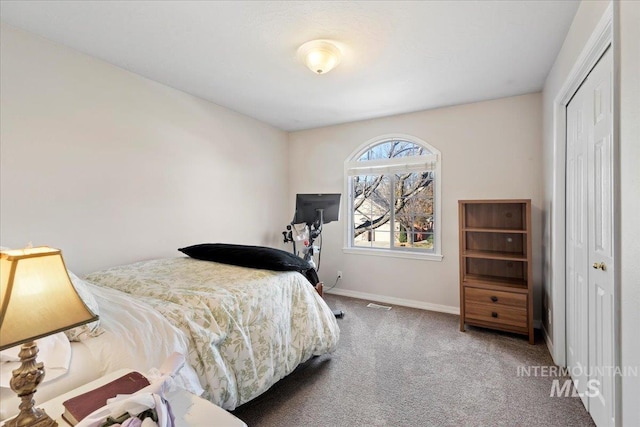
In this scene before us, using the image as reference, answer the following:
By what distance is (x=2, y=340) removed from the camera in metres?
0.67

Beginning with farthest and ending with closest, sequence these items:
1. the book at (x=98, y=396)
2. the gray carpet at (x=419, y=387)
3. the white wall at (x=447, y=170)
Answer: the white wall at (x=447, y=170), the gray carpet at (x=419, y=387), the book at (x=98, y=396)

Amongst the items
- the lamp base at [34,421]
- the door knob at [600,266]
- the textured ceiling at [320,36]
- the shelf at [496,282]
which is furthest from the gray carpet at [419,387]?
the textured ceiling at [320,36]

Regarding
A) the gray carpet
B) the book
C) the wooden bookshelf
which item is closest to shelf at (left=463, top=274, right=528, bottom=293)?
the wooden bookshelf

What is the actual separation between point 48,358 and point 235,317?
86 cm

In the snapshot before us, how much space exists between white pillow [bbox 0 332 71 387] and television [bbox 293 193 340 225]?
2.84 m

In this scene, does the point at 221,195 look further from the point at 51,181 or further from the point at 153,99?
the point at 51,181

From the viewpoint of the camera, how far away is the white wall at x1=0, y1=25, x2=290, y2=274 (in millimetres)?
2141

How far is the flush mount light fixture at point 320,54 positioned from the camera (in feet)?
7.38

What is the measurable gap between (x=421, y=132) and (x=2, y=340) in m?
3.95

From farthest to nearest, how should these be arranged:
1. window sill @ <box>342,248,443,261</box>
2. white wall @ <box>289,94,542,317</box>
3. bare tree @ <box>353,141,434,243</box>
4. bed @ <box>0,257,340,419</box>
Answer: bare tree @ <box>353,141,434,243</box> → window sill @ <box>342,248,443,261</box> → white wall @ <box>289,94,542,317</box> → bed @ <box>0,257,340,419</box>

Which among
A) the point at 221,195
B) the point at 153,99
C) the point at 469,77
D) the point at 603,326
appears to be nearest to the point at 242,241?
the point at 221,195

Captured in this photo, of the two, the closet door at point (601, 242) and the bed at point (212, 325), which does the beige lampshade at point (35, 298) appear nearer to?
the bed at point (212, 325)

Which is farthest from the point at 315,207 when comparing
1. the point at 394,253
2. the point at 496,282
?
the point at 496,282

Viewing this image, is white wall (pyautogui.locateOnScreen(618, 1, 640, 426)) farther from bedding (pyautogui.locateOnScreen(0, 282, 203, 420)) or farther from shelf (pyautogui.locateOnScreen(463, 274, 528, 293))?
shelf (pyautogui.locateOnScreen(463, 274, 528, 293))
